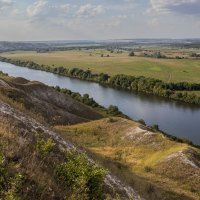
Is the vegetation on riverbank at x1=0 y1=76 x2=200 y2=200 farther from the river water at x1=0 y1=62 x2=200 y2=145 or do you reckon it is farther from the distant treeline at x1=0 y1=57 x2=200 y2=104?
the distant treeline at x1=0 y1=57 x2=200 y2=104

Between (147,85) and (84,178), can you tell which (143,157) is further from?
(147,85)

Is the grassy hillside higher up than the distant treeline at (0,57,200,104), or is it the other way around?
the grassy hillside

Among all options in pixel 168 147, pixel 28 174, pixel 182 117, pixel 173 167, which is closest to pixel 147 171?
pixel 173 167

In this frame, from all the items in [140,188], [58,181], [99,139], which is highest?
[58,181]

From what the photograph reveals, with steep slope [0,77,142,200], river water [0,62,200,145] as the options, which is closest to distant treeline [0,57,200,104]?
river water [0,62,200,145]

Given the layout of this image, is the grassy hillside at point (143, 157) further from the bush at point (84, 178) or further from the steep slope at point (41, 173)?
the bush at point (84, 178)

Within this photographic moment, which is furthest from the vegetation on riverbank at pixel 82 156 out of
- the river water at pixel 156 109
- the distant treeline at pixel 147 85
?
the distant treeline at pixel 147 85

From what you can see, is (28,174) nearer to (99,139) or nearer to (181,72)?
(99,139)

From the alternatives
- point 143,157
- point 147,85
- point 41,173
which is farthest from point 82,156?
point 147,85
